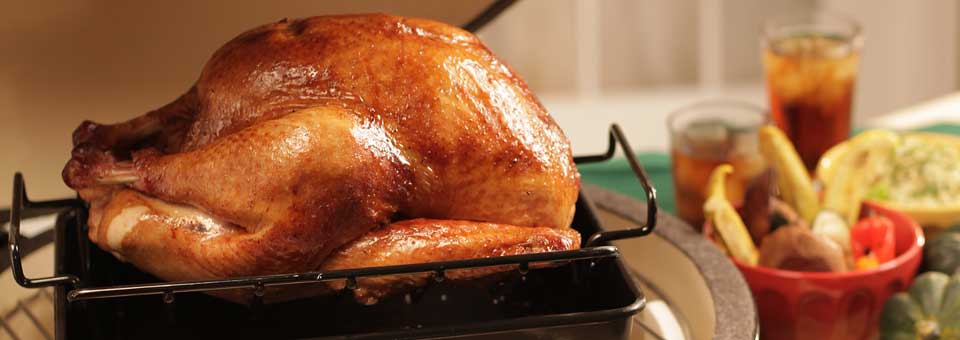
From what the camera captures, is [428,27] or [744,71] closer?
[428,27]

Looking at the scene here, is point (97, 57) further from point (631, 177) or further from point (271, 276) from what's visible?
point (631, 177)

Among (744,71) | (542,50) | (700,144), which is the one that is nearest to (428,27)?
(700,144)

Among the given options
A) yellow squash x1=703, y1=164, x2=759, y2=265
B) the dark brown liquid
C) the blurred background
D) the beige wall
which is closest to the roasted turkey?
the beige wall

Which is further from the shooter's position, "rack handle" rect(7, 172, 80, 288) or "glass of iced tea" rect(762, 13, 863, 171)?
"glass of iced tea" rect(762, 13, 863, 171)

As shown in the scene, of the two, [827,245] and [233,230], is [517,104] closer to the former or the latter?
[233,230]

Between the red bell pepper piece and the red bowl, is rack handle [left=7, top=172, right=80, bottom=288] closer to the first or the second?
the red bowl

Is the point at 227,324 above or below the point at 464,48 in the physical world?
below

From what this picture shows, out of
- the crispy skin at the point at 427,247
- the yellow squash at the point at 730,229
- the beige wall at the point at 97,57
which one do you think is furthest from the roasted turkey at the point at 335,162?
the yellow squash at the point at 730,229
